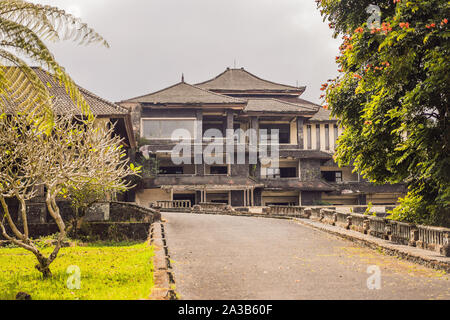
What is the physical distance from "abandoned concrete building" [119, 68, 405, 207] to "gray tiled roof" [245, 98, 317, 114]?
3.8 inches

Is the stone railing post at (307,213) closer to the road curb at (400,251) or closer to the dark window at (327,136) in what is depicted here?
the road curb at (400,251)

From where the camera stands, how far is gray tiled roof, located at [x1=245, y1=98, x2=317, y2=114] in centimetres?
4175

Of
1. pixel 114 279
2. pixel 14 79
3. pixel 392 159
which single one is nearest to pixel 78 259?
pixel 114 279

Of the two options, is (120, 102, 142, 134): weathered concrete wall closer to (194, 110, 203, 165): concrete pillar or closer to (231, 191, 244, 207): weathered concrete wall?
(194, 110, 203, 165): concrete pillar

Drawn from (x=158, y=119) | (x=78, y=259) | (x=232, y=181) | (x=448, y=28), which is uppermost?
(x=158, y=119)

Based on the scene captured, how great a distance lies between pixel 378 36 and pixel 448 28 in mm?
1518

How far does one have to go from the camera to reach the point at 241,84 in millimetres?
48531

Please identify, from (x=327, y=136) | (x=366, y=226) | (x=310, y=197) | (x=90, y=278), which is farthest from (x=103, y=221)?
(x=327, y=136)

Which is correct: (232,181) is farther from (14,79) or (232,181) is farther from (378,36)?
(14,79)

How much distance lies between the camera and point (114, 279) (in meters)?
8.61

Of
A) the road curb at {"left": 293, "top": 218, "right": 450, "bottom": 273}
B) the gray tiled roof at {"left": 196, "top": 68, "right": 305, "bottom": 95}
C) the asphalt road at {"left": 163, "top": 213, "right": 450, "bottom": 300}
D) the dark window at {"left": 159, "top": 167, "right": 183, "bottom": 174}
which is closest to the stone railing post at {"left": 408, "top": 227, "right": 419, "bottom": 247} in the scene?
the road curb at {"left": 293, "top": 218, "right": 450, "bottom": 273}

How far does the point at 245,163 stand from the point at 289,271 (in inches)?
1120

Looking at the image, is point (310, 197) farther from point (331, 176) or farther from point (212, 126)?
point (212, 126)

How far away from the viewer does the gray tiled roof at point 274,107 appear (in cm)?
4175
